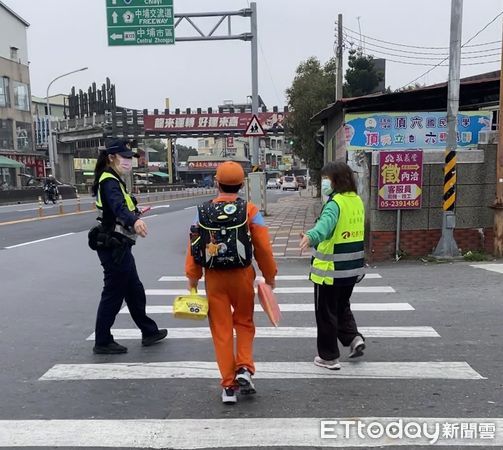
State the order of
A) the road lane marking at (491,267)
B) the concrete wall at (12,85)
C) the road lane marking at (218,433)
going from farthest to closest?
1. the concrete wall at (12,85)
2. the road lane marking at (491,267)
3. the road lane marking at (218,433)

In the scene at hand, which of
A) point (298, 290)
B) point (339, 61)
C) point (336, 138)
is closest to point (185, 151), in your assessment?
point (339, 61)

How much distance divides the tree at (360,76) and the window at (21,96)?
3133 cm

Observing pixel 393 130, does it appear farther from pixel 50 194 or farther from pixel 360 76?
pixel 50 194

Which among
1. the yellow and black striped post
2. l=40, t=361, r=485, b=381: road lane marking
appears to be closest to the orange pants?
l=40, t=361, r=485, b=381: road lane marking

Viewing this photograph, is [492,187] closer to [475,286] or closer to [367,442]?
[475,286]

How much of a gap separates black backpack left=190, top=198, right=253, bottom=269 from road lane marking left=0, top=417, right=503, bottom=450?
1.05 metres

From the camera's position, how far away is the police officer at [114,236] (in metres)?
4.72

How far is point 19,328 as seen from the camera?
5898 mm

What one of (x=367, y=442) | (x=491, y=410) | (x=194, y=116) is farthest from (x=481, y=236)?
(x=194, y=116)

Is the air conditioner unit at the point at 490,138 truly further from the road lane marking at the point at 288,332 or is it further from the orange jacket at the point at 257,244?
the orange jacket at the point at 257,244

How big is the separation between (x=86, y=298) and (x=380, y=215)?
513cm

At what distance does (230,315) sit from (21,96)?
49.3 meters

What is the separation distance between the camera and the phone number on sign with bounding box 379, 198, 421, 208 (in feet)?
30.9

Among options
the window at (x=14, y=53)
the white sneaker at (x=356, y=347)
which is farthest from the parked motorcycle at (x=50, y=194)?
the white sneaker at (x=356, y=347)
